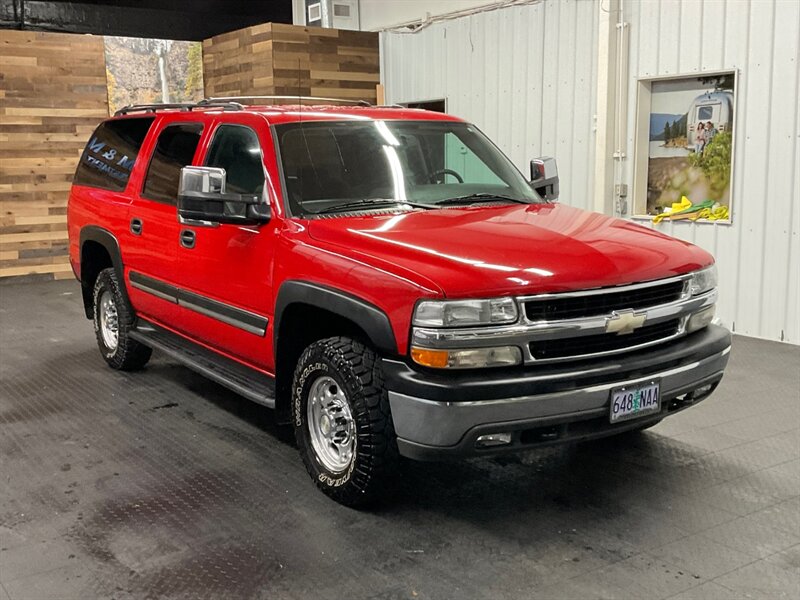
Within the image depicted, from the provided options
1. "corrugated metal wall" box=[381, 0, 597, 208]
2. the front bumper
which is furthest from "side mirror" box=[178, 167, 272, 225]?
"corrugated metal wall" box=[381, 0, 597, 208]

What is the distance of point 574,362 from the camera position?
3.45 meters

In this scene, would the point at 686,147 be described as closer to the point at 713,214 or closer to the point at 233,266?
the point at 713,214

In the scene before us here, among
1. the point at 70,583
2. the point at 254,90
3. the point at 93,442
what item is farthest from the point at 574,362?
the point at 254,90

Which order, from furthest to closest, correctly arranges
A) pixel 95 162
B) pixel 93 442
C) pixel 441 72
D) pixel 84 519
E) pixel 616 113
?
pixel 441 72
pixel 616 113
pixel 95 162
pixel 93 442
pixel 84 519

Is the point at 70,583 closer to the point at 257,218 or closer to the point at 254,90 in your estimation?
the point at 257,218

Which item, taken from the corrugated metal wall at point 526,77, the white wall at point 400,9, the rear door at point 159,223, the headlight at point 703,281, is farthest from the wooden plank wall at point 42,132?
the headlight at point 703,281

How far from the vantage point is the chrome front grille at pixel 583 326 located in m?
3.27

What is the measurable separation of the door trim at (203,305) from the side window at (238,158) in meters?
0.62

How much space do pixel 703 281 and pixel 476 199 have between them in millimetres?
1200

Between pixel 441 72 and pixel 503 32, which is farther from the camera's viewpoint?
pixel 441 72

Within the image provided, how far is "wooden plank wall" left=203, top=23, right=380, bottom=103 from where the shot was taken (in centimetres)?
1025

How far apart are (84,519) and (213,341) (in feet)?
4.36

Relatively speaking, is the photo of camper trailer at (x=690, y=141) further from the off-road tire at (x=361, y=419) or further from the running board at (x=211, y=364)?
the off-road tire at (x=361, y=419)

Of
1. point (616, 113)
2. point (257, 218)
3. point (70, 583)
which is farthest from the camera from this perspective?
point (616, 113)
